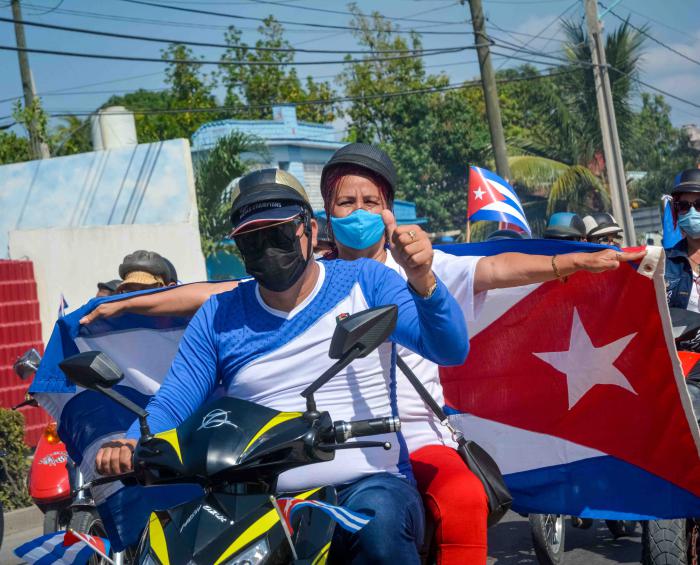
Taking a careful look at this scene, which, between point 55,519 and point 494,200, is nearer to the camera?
point 55,519

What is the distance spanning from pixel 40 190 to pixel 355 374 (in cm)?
1614

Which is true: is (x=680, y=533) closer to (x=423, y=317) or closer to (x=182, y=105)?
(x=423, y=317)

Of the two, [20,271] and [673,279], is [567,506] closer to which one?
[673,279]

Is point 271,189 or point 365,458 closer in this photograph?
point 365,458

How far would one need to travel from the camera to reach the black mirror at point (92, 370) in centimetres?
288

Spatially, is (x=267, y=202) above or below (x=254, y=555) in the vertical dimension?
above

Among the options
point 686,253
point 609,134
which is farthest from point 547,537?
point 609,134

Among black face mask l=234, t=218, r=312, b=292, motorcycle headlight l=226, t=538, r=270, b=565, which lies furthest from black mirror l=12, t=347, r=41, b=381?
motorcycle headlight l=226, t=538, r=270, b=565

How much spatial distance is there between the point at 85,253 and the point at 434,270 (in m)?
12.6

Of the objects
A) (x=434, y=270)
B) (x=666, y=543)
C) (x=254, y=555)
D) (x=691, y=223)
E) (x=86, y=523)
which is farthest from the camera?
(x=86, y=523)

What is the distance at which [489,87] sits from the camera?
2159 centimetres

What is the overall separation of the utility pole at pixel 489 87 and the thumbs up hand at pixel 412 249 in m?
18.2

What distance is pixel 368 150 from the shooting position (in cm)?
418

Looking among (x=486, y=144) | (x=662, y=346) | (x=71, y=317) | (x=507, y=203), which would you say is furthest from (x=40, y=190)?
(x=486, y=144)
